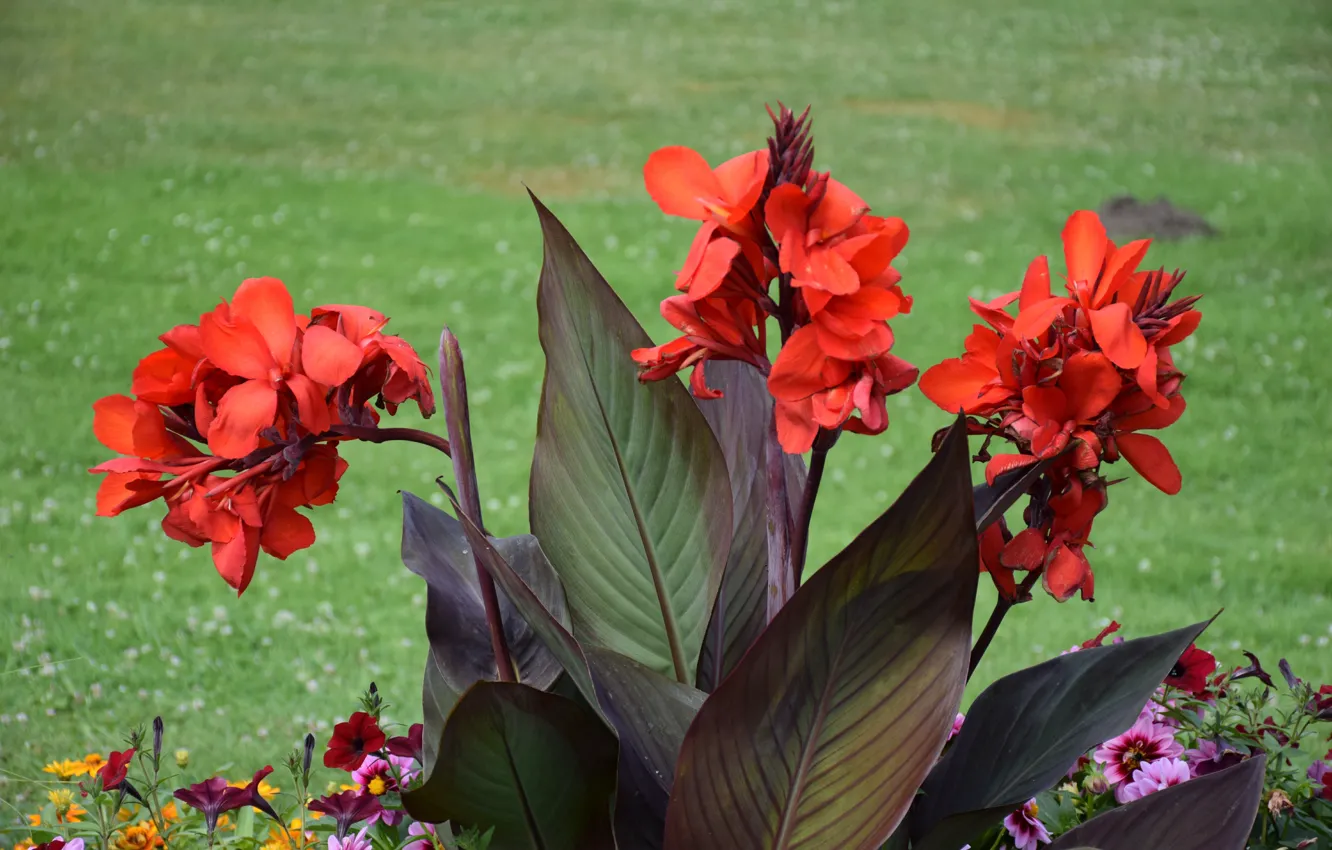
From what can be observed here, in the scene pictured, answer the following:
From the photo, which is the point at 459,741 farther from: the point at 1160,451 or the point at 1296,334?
the point at 1296,334

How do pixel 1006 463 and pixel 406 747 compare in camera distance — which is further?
pixel 406 747

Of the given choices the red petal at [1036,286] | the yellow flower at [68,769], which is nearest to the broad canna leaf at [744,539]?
the red petal at [1036,286]

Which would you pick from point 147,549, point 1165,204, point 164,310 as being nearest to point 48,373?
point 164,310

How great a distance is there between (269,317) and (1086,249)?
698 millimetres

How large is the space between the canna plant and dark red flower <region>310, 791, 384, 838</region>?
31 centimetres

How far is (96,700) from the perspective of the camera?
10.4ft

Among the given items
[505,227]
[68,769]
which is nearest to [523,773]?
[68,769]

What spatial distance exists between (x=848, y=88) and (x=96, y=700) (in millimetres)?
8642

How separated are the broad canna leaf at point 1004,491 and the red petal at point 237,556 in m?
0.61

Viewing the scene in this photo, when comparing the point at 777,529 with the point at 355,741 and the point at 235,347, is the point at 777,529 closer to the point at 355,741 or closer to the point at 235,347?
the point at 235,347

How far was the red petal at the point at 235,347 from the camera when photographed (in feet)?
3.69

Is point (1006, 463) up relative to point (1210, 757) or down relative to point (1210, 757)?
up

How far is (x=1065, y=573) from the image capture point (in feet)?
3.90

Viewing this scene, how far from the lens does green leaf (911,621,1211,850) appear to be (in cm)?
127
